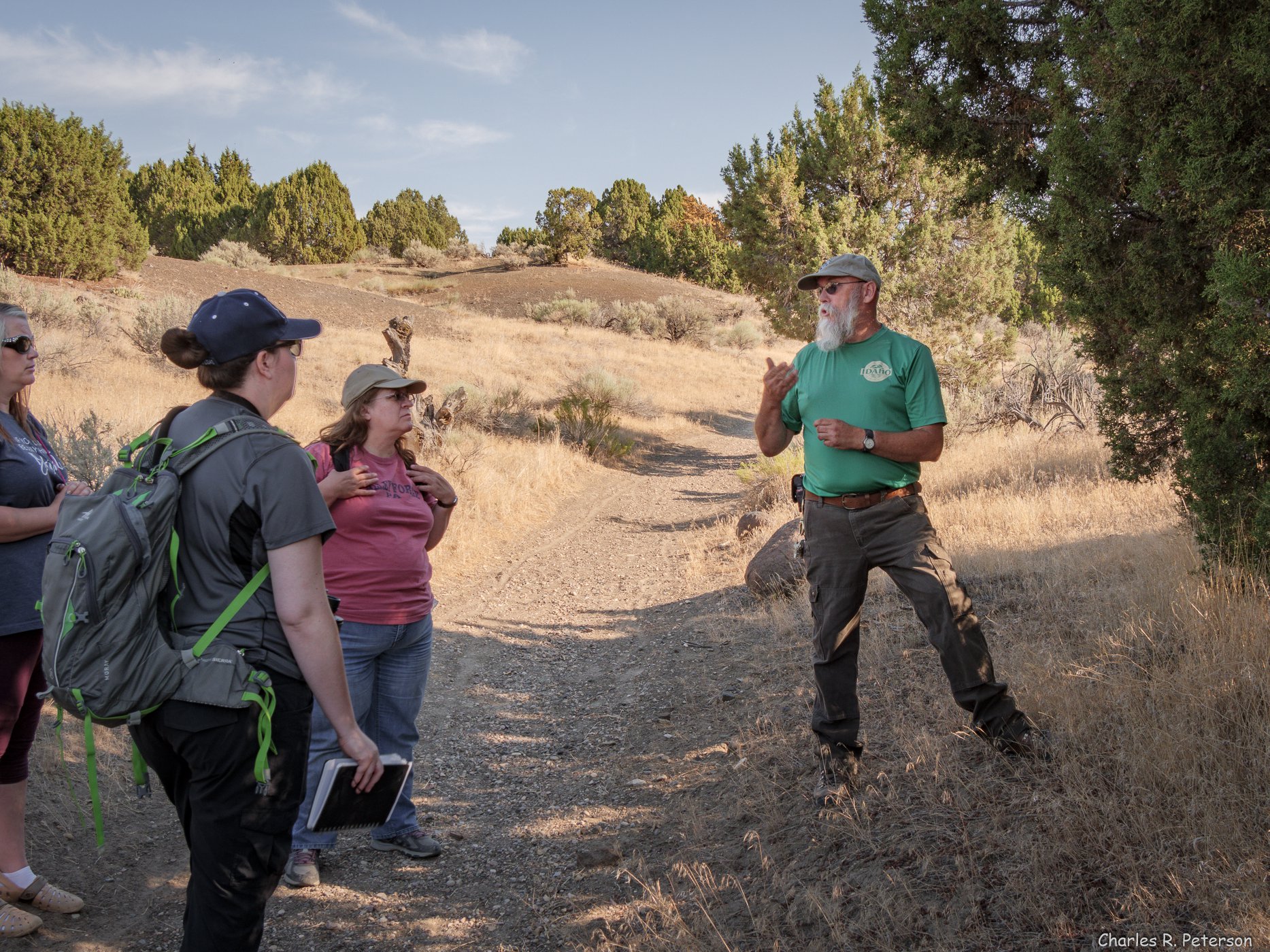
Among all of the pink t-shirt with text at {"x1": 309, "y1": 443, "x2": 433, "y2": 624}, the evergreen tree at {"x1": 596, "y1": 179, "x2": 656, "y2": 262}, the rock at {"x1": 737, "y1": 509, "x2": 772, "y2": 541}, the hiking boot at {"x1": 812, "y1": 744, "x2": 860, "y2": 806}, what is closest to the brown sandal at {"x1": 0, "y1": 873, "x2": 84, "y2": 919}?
the pink t-shirt with text at {"x1": 309, "y1": 443, "x2": 433, "y2": 624}

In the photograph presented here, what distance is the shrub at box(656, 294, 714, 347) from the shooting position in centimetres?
3228

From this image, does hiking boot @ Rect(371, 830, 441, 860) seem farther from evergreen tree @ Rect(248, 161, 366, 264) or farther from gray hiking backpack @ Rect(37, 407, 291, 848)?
evergreen tree @ Rect(248, 161, 366, 264)

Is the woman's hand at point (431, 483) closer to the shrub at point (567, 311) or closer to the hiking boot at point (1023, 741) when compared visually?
the hiking boot at point (1023, 741)

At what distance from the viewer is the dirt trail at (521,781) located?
10.9ft

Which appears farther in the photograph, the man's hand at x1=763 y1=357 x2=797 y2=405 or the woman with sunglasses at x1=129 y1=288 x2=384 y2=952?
the man's hand at x1=763 y1=357 x2=797 y2=405

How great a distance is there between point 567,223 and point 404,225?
14.2 meters

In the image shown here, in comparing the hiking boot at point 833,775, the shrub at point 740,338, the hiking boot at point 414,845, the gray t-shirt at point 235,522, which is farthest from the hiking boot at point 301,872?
the shrub at point 740,338

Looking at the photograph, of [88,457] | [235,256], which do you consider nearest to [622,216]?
[235,256]

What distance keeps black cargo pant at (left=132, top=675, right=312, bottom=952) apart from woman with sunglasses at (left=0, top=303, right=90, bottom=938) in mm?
1238

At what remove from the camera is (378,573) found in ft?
11.7

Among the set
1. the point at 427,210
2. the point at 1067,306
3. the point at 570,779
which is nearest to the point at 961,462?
the point at 1067,306

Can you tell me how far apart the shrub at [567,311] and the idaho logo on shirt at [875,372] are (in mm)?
30598

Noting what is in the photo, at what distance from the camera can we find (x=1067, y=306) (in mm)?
4621

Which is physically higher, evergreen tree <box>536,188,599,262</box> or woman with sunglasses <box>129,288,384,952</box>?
evergreen tree <box>536,188,599,262</box>
